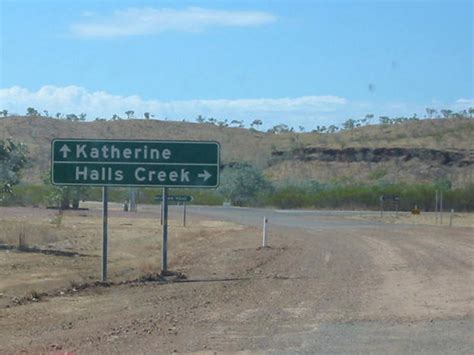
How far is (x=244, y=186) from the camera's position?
101 metres

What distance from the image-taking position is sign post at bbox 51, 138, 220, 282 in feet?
79.3

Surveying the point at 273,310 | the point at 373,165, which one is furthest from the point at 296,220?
the point at 373,165

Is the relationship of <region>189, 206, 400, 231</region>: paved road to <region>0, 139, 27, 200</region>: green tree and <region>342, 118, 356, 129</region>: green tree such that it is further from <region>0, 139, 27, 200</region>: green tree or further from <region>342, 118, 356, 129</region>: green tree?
<region>342, 118, 356, 129</region>: green tree

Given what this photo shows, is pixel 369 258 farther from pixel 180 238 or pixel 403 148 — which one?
pixel 403 148

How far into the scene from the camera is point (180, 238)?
42.6 meters

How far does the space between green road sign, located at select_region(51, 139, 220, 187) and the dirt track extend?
2.41 metres

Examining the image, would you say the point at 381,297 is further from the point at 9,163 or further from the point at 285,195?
the point at 285,195

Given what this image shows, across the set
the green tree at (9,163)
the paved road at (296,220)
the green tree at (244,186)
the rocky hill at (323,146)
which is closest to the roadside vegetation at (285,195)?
the green tree at (244,186)

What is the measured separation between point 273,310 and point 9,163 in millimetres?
19310

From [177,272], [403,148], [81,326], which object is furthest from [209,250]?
[403,148]

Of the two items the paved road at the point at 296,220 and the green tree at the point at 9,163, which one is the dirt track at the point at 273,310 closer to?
the green tree at the point at 9,163

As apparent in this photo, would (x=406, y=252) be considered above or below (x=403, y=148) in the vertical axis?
below

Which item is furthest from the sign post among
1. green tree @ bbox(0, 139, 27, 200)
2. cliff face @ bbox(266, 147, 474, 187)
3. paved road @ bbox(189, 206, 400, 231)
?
cliff face @ bbox(266, 147, 474, 187)

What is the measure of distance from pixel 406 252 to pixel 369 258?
10.5 feet
